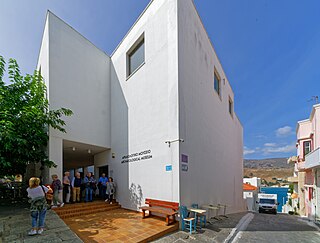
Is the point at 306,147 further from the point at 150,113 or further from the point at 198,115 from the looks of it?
the point at 150,113

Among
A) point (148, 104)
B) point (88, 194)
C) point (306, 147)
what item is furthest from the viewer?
point (306, 147)

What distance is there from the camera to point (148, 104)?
8531 millimetres

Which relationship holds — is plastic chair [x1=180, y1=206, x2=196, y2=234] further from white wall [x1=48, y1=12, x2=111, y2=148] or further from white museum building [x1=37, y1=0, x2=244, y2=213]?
white wall [x1=48, y1=12, x2=111, y2=148]

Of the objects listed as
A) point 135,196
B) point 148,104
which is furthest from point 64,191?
point 148,104

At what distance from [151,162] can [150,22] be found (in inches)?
238

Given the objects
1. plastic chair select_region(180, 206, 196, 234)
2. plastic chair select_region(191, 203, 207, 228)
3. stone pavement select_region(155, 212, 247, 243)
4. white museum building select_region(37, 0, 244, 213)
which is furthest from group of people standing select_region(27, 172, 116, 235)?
plastic chair select_region(191, 203, 207, 228)

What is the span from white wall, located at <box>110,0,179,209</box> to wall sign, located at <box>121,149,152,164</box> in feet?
0.48

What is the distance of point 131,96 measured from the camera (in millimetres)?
9781

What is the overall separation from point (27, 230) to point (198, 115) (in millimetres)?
6746

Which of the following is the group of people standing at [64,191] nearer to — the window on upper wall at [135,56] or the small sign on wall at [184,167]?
the small sign on wall at [184,167]

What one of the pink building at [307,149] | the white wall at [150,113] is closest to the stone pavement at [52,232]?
the white wall at [150,113]

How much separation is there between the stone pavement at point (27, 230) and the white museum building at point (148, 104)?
277 centimetres

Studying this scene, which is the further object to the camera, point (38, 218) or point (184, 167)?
point (184, 167)

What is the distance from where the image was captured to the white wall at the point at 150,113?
23.8 ft
